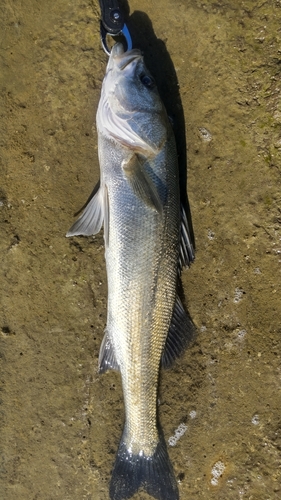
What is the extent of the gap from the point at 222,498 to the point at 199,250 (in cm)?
203

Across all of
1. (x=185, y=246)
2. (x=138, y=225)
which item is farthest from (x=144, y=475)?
(x=138, y=225)

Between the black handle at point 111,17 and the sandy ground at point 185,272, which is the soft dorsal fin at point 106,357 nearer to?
the sandy ground at point 185,272

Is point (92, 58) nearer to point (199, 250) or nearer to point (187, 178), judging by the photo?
point (187, 178)

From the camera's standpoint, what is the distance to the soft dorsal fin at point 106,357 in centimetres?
313

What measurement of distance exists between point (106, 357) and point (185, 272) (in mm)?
936

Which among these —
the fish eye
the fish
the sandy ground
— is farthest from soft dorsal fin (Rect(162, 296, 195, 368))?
the fish eye

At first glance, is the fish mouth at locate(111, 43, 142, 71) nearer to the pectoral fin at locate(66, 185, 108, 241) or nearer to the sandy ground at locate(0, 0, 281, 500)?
the sandy ground at locate(0, 0, 281, 500)

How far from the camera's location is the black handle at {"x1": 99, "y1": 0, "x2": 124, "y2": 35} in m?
3.06

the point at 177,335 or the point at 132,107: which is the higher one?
the point at 132,107

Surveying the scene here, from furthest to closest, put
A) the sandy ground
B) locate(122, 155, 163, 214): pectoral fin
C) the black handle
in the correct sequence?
the sandy ground
the black handle
locate(122, 155, 163, 214): pectoral fin

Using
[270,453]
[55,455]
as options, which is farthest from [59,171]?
[270,453]

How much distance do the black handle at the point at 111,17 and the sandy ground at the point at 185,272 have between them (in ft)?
0.82

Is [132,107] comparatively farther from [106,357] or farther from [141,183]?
[106,357]

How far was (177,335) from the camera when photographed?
10.4ft
